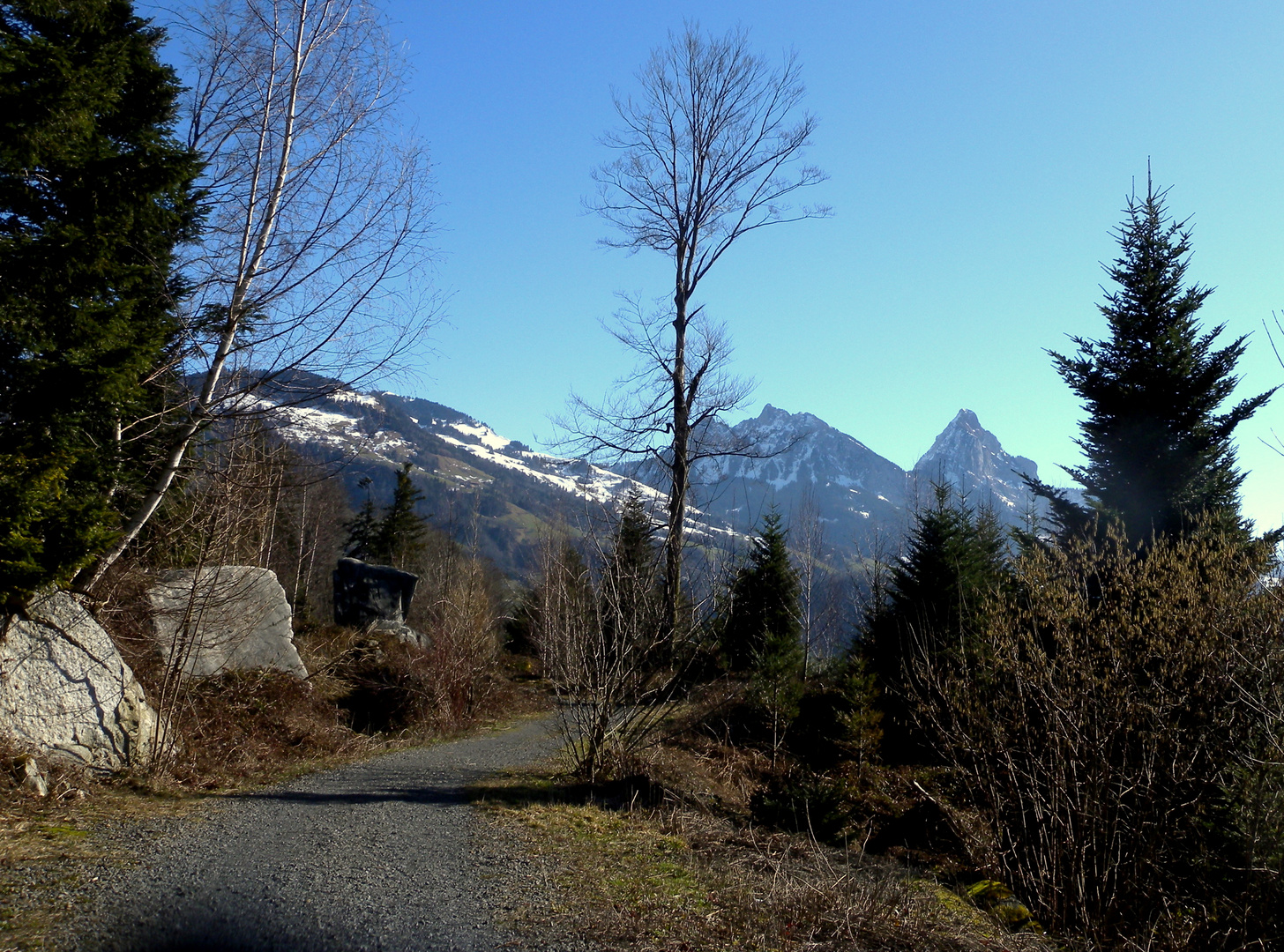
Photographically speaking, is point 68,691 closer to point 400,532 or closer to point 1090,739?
point 1090,739

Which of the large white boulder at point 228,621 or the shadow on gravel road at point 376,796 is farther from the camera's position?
the large white boulder at point 228,621

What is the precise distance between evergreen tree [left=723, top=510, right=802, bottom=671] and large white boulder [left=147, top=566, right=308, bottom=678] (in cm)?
914

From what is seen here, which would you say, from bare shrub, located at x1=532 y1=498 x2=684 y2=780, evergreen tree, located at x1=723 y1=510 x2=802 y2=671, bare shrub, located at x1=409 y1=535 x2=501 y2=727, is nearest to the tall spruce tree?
bare shrub, located at x1=532 y1=498 x2=684 y2=780

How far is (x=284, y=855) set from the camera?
526cm

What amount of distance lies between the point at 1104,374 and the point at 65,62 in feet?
53.9

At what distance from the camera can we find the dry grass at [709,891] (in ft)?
14.2

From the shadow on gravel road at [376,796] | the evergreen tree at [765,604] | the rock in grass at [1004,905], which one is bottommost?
the rock in grass at [1004,905]

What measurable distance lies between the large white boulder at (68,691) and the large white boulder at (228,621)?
636mm

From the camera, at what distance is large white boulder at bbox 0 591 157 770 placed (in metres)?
6.47

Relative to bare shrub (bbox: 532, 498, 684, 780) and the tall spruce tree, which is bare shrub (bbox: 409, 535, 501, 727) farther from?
the tall spruce tree

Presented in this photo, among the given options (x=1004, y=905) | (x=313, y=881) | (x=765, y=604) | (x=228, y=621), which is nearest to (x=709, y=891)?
(x=313, y=881)

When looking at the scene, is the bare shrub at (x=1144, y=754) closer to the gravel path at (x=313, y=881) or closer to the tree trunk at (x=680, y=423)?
the gravel path at (x=313, y=881)

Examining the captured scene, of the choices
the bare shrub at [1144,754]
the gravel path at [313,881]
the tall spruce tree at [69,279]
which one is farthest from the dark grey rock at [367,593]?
the bare shrub at [1144,754]

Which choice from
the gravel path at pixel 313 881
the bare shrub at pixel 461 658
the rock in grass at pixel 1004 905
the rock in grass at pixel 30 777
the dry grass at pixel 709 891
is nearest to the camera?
the gravel path at pixel 313 881
